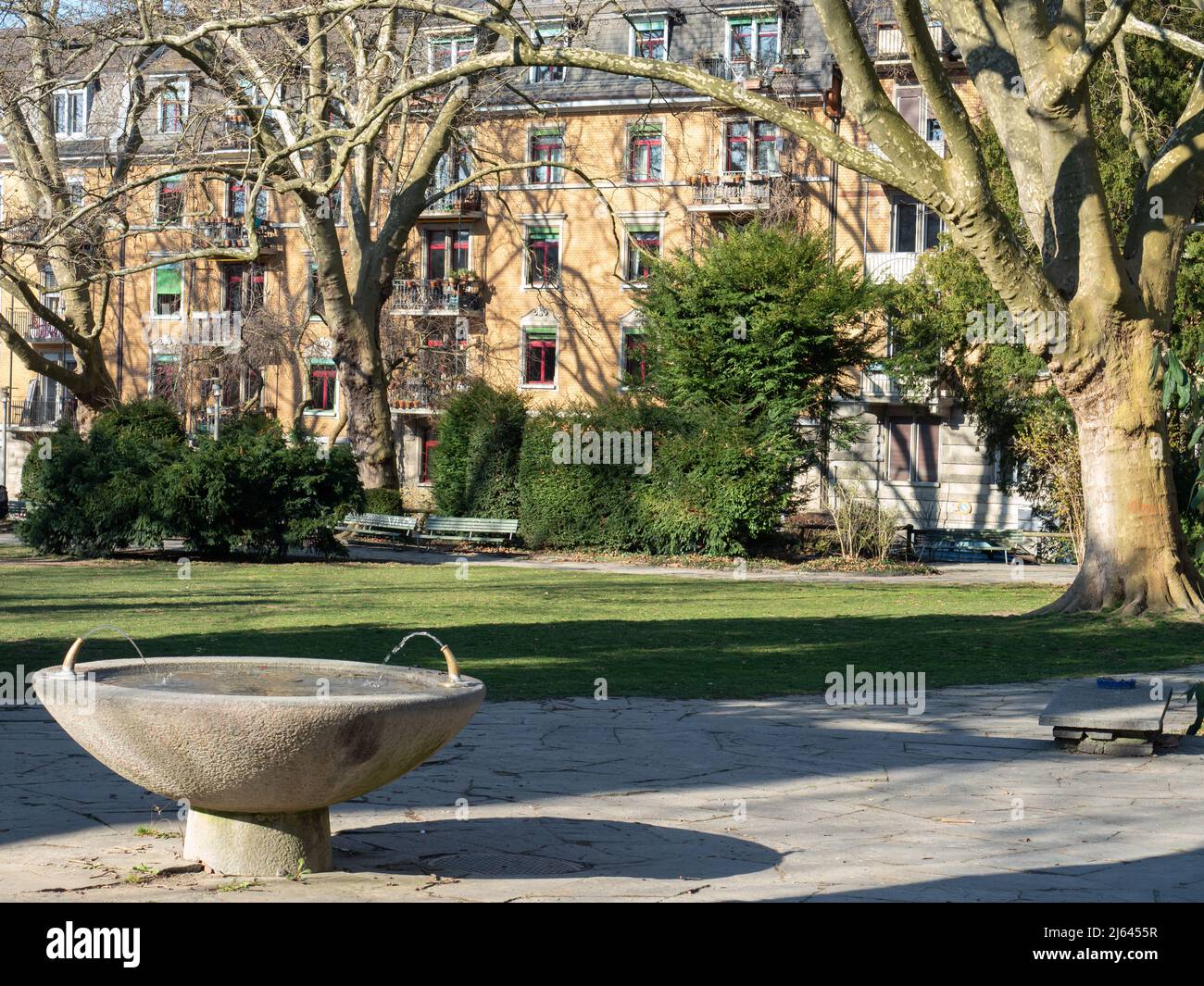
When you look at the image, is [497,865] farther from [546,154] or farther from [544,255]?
[546,154]

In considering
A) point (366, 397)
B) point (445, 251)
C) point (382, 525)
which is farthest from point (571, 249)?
point (382, 525)

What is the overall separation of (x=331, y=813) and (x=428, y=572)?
2130cm

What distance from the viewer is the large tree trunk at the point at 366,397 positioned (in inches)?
1410

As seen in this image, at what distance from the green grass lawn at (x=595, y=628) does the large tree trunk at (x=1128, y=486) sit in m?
0.76

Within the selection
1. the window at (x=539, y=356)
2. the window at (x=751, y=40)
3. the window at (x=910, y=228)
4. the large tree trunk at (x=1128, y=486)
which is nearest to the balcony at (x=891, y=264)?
the window at (x=910, y=228)

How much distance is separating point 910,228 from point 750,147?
6005 mm

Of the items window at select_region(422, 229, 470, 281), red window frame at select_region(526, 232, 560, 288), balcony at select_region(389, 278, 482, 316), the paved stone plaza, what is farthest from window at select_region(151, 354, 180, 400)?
the paved stone plaza

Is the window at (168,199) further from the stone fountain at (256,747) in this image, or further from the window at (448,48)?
the stone fountain at (256,747)

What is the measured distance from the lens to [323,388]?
5456 cm

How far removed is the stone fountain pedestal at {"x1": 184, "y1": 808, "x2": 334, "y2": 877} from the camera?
5.82 m

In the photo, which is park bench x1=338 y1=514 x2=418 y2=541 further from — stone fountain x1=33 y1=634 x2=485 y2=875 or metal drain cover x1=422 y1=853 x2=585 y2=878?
stone fountain x1=33 y1=634 x2=485 y2=875

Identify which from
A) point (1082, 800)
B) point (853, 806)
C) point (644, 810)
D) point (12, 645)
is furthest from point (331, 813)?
point (12, 645)

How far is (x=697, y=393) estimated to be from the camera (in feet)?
109

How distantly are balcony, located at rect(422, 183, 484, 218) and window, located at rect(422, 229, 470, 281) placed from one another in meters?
1.08
